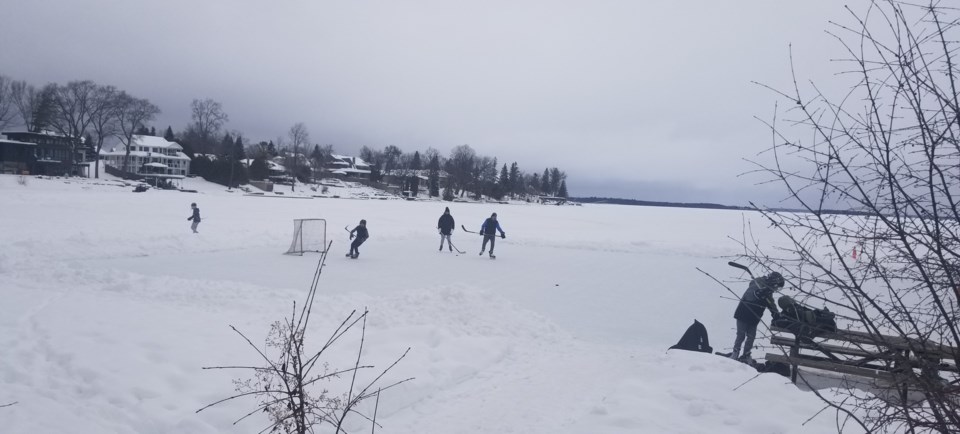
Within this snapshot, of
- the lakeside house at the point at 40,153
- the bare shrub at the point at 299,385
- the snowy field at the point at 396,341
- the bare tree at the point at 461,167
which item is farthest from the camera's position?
the bare tree at the point at 461,167

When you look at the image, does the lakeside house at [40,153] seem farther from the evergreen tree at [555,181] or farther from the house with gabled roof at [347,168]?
the evergreen tree at [555,181]

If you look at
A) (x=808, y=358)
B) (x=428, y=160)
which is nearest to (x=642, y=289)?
(x=808, y=358)

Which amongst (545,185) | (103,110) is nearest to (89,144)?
(103,110)

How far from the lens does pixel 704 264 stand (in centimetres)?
2109

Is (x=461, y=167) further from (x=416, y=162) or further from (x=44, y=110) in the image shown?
(x=44, y=110)

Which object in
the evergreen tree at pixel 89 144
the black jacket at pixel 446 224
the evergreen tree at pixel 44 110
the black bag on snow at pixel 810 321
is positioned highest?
the evergreen tree at pixel 44 110

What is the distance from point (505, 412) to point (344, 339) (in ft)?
10.2

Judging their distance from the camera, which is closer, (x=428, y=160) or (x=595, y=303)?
(x=595, y=303)

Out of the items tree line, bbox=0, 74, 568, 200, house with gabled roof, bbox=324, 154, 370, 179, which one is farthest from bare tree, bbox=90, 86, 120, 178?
house with gabled roof, bbox=324, 154, 370, 179

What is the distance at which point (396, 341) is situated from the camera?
7.65 meters

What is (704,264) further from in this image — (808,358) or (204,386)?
(204,386)

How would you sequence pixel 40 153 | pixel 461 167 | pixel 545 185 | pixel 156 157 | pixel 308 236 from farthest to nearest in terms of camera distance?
pixel 545 185 < pixel 461 167 < pixel 156 157 < pixel 40 153 < pixel 308 236

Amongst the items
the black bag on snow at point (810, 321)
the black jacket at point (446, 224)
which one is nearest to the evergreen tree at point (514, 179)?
the black jacket at point (446, 224)

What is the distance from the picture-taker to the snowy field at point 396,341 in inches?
206
